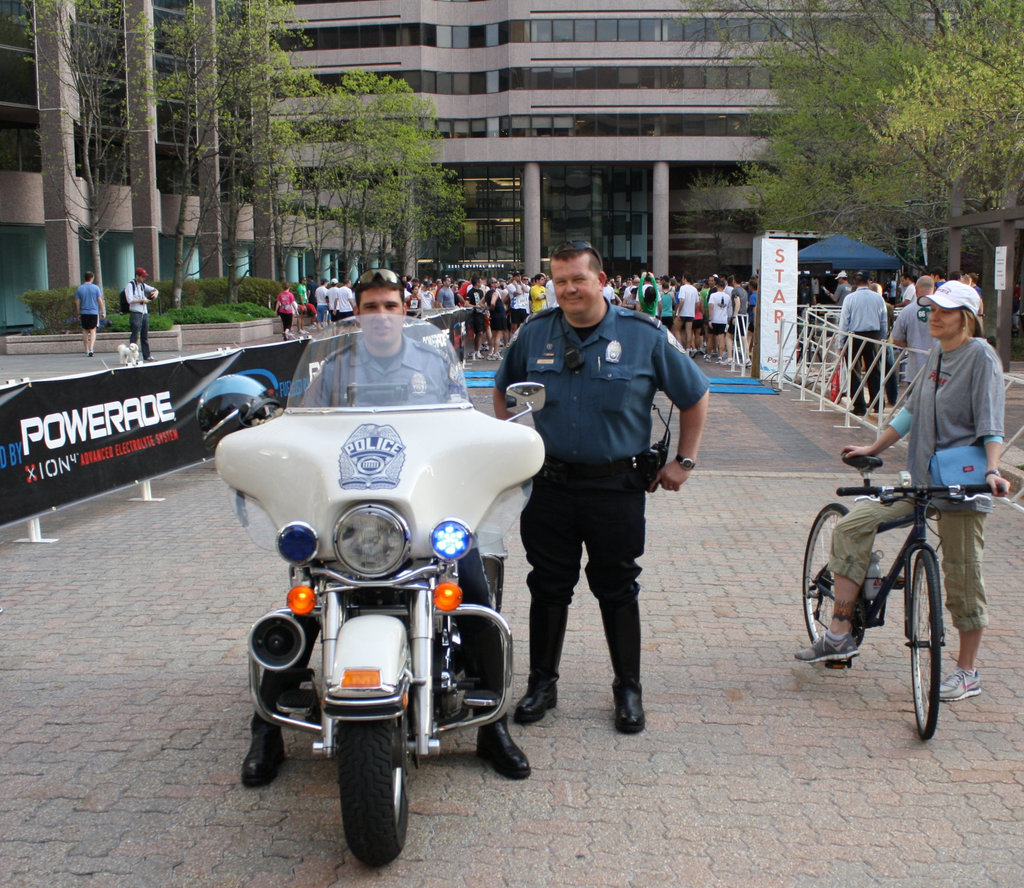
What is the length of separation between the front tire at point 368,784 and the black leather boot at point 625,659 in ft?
4.71

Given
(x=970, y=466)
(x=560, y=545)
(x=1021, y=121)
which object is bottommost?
(x=560, y=545)

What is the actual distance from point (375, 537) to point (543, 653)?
1.51 meters

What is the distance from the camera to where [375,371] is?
3.89m

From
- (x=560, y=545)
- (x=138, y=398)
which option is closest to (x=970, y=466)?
(x=560, y=545)

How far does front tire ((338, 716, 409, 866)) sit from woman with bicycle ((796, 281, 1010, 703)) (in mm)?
2378

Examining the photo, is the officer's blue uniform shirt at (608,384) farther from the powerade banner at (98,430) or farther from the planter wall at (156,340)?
the planter wall at (156,340)

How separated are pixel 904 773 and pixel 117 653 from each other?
Answer: 362 centimetres

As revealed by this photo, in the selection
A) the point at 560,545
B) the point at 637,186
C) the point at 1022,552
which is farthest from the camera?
the point at 637,186

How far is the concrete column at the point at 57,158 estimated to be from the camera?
3322 cm

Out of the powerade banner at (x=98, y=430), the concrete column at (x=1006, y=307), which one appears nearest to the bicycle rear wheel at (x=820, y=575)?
the powerade banner at (x=98, y=430)

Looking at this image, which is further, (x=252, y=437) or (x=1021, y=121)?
(x=1021, y=121)

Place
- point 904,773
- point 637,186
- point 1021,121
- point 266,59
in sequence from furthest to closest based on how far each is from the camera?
point 637,186 → point 266,59 → point 1021,121 → point 904,773

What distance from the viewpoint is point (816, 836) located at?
12.0ft

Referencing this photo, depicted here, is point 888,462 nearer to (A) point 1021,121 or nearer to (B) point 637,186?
(A) point 1021,121
